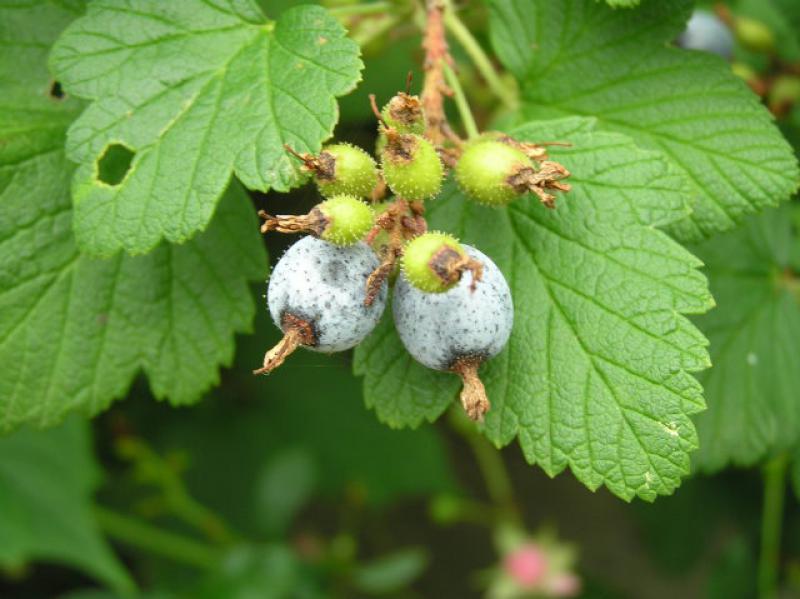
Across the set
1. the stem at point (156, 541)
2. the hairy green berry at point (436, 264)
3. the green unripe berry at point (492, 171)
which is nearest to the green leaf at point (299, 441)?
the stem at point (156, 541)

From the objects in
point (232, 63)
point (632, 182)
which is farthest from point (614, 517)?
point (232, 63)

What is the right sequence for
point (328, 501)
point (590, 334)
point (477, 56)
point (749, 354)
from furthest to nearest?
1. point (328, 501)
2. point (749, 354)
3. point (477, 56)
4. point (590, 334)

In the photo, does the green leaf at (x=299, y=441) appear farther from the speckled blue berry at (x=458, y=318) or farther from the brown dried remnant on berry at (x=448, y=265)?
the brown dried remnant on berry at (x=448, y=265)

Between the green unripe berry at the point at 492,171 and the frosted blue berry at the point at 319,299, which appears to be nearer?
the frosted blue berry at the point at 319,299

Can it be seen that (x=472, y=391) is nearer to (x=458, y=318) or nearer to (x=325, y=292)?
(x=458, y=318)

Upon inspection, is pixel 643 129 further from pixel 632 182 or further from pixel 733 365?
pixel 733 365

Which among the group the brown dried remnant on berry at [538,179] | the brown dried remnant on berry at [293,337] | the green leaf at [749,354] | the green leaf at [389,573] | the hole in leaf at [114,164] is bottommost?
the green leaf at [389,573]

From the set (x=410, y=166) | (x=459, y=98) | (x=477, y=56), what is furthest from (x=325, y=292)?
(x=477, y=56)
